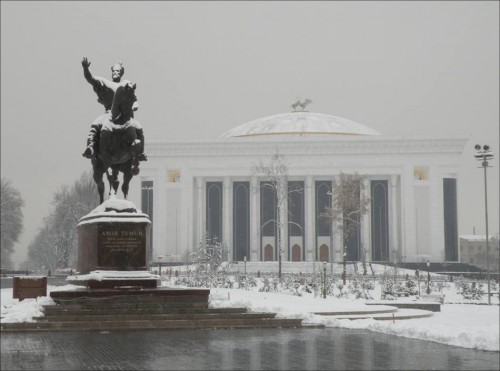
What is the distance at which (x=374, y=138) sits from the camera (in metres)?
86.3

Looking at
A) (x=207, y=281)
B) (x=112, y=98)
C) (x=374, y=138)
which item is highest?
(x=374, y=138)

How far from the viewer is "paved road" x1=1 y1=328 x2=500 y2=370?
10.4 meters

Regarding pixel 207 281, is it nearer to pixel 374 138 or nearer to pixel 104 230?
pixel 104 230

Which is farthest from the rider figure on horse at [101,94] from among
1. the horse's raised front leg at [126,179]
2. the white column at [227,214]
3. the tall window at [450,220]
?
the tall window at [450,220]

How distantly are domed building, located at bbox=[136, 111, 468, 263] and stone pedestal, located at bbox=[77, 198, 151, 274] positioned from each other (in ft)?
217

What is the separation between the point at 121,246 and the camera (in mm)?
17672

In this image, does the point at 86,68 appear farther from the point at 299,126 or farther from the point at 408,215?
the point at 299,126

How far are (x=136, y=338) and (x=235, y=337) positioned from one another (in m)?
1.75

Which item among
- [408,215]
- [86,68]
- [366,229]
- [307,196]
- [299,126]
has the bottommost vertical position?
[366,229]

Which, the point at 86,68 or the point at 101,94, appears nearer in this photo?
the point at 86,68

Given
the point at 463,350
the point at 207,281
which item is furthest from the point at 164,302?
the point at 207,281

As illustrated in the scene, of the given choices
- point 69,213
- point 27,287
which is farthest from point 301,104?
point 27,287

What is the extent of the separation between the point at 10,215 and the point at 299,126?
3553cm

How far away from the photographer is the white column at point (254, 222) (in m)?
85.4
